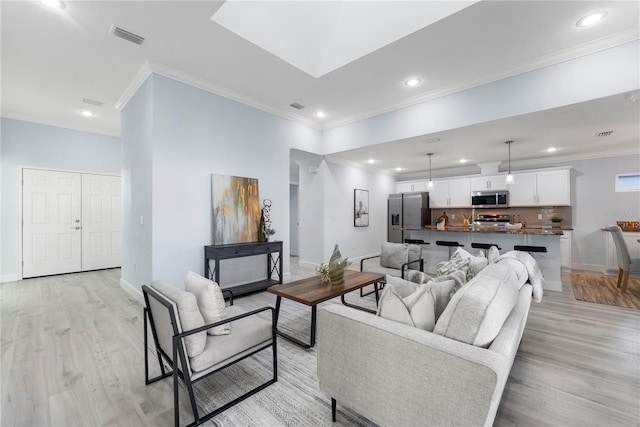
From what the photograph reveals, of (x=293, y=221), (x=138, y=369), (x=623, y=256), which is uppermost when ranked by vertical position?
(x=293, y=221)

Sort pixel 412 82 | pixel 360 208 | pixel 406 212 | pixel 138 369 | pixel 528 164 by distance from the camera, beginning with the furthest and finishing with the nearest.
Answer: pixel 406 212 → pixel 360 208 → pixel 528 164 → pixel 412 82 → pixel 138 369

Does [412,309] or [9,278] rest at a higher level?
[412,309]

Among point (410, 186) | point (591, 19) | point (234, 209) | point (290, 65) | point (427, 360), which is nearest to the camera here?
point (427, 360)

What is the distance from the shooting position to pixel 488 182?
6852mm

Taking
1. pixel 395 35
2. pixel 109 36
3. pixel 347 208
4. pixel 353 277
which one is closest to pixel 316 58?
pixel 395 35

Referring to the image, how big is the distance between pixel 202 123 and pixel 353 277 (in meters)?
3.00

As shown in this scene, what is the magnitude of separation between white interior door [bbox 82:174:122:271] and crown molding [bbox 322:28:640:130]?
5.99 meters

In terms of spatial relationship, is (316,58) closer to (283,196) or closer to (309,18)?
(309,18)

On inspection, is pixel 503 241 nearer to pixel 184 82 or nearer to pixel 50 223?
pixel 184 82

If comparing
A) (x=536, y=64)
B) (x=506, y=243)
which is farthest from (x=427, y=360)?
(x=506, y=243)

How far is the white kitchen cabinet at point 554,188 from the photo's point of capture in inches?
232

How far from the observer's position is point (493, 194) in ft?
22.0

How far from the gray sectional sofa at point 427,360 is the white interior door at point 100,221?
6372mm

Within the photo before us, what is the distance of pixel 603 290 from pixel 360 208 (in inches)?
184
